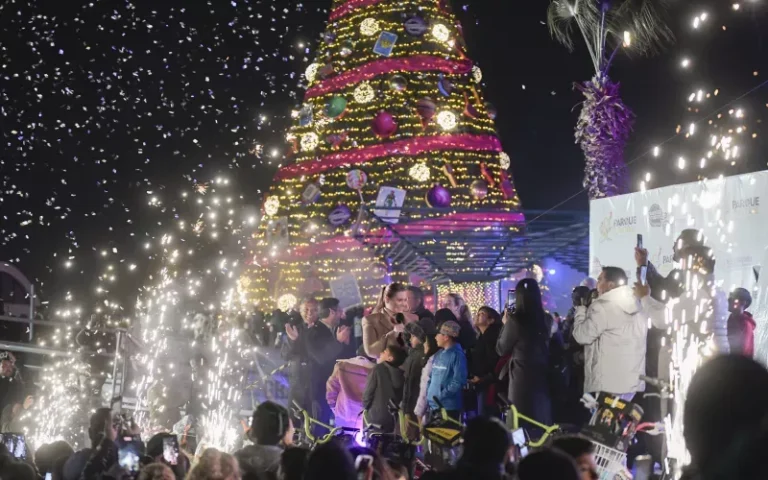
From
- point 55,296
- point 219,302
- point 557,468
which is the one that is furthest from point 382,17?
point 557,468

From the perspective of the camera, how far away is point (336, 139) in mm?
22016

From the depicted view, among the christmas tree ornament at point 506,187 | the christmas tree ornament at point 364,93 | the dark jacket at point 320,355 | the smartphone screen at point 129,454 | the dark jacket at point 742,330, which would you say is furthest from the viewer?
the christmas tree ornament at point 364,93

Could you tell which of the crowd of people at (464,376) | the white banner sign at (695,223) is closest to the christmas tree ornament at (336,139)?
the crowd of people at (464,376)

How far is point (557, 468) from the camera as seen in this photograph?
364 cm

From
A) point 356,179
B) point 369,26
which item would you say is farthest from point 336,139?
point 369,26

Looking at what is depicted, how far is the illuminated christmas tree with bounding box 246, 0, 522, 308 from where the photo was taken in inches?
822

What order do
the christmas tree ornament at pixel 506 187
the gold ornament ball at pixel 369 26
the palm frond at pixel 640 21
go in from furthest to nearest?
the gold ornament ball at pixel 369 26 < the christmas tree ornament at pixel 506 187 < the palm frond at pixel 640 21

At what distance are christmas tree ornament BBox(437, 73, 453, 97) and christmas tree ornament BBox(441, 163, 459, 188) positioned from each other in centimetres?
160

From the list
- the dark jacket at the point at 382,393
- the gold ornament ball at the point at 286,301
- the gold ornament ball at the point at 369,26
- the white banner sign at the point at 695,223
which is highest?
the gold ornament ball at the point at 369,26

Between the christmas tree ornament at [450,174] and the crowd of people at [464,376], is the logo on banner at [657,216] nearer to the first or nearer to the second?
the crowd of people at [464,376]

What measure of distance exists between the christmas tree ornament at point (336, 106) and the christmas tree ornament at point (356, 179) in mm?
1371

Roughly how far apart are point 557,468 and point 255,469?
10.2 feet

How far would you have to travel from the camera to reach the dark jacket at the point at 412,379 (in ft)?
32.9

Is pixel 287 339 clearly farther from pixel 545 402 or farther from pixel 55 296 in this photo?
pixel 55 296
